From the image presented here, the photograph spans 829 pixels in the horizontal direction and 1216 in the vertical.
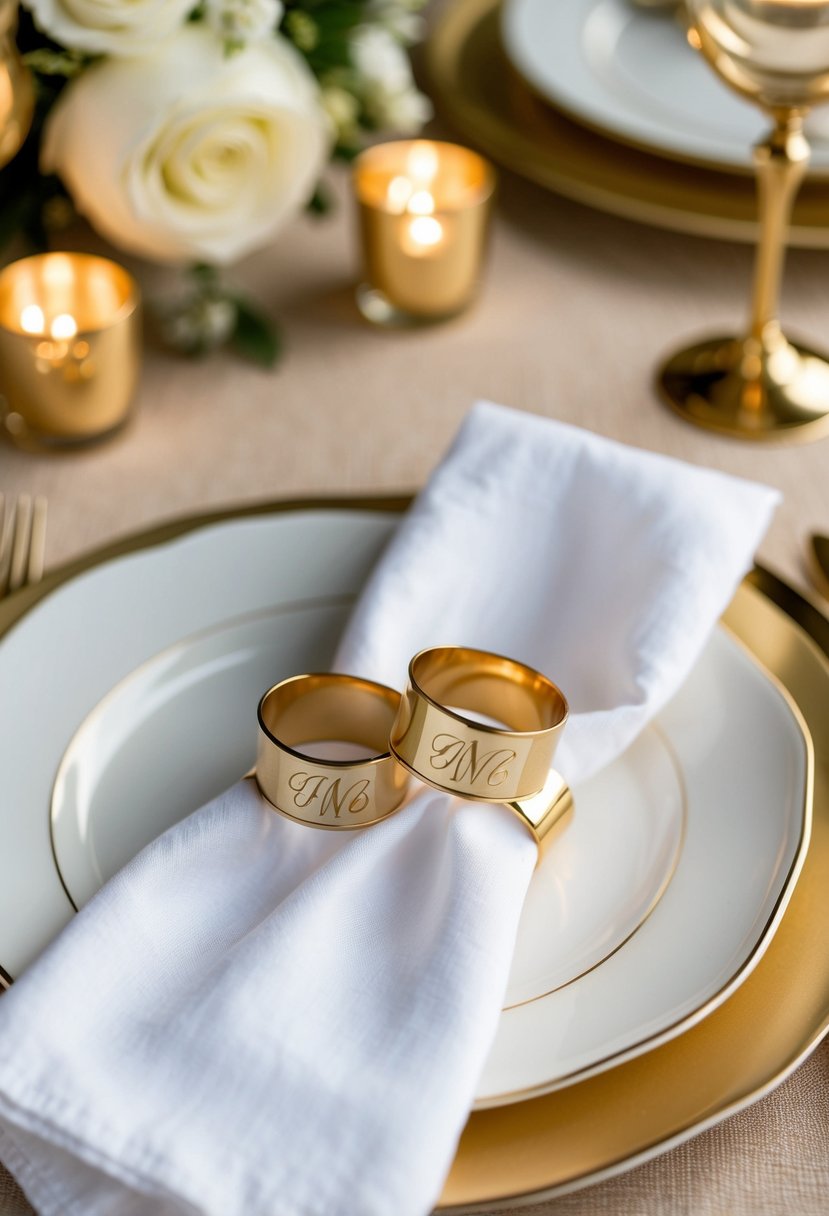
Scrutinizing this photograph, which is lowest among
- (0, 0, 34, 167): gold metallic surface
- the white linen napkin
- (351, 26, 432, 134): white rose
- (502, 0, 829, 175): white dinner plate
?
the white linen napkin

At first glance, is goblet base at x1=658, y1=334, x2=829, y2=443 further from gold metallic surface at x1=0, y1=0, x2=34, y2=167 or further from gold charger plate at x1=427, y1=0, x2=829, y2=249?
gold metallic surface at x1=0, y1=0, x2=34, y2=167

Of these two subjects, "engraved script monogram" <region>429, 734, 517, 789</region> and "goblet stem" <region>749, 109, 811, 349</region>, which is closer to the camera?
"engraved script monogram" <region>429, 734, 517, 789</region>

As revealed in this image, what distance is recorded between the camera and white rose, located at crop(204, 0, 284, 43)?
0.70m

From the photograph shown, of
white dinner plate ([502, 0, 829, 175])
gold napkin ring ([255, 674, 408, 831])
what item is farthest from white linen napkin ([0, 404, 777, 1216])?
white dinner plate ([502, 0, 829, 175])

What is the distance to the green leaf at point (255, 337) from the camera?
2.74 feet

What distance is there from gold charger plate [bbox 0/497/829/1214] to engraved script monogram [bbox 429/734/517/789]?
105 mm

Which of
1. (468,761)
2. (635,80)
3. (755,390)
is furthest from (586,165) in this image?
(468,761)

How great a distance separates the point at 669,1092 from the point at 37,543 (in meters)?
0.41

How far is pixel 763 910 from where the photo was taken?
445 millimetres

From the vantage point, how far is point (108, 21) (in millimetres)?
684

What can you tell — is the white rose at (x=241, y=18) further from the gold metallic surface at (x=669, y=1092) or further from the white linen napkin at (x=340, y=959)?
the gold metallic surface at (x=669, y=1092)

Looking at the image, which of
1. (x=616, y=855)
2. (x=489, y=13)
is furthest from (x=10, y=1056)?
(x=489, y=13)

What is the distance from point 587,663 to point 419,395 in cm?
33

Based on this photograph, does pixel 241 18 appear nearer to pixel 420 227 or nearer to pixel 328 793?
pixel 420 227
